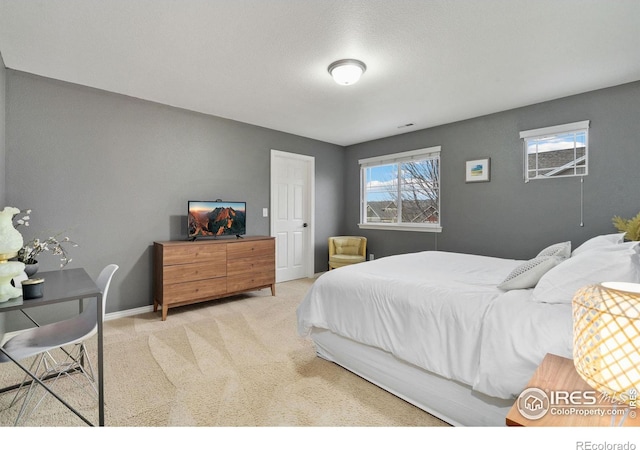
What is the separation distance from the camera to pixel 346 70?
8.41ft

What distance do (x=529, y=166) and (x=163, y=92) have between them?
430cm

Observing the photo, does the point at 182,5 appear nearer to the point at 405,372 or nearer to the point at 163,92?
the point at 163,92

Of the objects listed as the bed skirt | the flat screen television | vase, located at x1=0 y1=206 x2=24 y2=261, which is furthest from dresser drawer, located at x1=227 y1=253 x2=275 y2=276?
vase, located at x1=0 y1=206 x2=24 y2=261

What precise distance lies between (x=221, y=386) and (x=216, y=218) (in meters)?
2.29

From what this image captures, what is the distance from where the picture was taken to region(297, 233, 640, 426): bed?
1358 millimetres

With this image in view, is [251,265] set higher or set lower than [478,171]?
lower

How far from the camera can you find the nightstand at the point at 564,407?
2.52 ft

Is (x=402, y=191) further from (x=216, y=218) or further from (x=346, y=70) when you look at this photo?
(x=216, y=218)

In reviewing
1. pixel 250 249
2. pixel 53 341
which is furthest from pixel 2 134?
pixel 250 249

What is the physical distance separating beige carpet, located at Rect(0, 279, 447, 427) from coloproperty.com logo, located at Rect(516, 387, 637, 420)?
958mm

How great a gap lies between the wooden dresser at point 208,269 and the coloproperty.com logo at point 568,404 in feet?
10.6

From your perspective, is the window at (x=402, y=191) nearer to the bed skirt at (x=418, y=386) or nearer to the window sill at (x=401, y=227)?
the window sill at (x=401, y=227)

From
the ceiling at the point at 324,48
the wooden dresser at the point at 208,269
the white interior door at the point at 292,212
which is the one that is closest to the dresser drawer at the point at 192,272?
the wooden dresser at the point at 208,269

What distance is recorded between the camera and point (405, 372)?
71.5 inches
